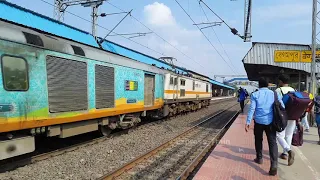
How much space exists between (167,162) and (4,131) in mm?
3822

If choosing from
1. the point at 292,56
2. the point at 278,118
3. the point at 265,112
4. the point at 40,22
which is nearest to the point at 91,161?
the point at 265,112

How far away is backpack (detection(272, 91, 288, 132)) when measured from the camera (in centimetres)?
527

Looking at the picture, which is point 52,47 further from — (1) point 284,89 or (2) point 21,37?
(1) point 284,89

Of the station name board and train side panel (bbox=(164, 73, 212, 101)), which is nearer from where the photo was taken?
the station name board

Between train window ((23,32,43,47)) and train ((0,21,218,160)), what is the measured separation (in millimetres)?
26

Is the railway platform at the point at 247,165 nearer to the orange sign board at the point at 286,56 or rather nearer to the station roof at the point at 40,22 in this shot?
the station roof at the point at 40,22

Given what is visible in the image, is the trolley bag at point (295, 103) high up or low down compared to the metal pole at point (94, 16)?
down

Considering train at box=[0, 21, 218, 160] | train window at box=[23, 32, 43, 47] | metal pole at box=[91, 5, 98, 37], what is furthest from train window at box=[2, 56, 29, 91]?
metal pole at box=[91, 5, 98, 37]

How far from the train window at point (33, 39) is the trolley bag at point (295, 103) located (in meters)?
5.35

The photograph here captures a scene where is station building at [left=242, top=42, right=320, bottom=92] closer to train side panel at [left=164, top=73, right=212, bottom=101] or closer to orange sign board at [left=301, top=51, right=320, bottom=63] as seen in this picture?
orange sign board at [left=301, top=51, right=320, bottom=63]

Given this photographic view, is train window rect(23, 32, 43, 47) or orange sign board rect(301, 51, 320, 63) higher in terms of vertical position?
orange sign board rect(301, 51, 320, 63)

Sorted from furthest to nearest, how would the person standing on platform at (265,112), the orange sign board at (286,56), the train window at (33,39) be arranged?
the orange sign board at (286,56) < the train window at (33,39) < the person standing on platform at (265,112)

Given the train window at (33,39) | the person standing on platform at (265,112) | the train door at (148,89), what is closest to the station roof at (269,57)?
the train door at (148,89)

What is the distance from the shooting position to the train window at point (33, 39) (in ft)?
20.5
